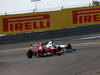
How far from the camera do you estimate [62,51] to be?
18.8m

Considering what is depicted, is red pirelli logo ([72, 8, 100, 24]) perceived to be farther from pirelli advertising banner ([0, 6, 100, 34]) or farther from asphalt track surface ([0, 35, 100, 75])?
asphalt track surface ([0, 35, 100, 75])

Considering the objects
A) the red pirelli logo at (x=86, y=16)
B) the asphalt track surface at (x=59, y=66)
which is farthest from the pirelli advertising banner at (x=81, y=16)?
the asphalt track surface at (x=59, y=66)

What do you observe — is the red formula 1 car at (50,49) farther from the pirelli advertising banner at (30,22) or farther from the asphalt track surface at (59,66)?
the pirelli advertising banner at (30,22)

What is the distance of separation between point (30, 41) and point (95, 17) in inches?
242

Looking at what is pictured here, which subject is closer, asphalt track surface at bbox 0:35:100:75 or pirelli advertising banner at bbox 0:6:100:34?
asphalt track surface at bbox 0:35:100:75

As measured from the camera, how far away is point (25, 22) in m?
34.5

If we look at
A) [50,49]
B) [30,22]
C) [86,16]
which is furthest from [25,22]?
[50,49]

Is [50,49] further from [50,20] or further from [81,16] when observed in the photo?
[50,20]

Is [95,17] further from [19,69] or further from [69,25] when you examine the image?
[19,69]

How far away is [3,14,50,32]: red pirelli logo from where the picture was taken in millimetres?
33688

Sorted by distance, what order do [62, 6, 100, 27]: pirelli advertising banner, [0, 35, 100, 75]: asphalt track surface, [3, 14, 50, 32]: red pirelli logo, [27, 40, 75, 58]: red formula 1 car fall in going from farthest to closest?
[3, 14, 50, 32]: red pirelli logo → [62, 6, 100, 27]: pirelli advertising banner → [27, 40, 75, 58]: red formula 1 car → [0, 35, 100, 75]: asphalt track surface

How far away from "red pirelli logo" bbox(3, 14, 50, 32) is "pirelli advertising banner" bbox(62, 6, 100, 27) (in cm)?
174

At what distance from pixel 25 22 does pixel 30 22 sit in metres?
0.48

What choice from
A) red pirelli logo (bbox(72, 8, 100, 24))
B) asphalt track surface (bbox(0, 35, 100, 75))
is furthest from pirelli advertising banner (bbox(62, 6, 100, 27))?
asphalt track surface (bbox(0, 35, 100, 75))
